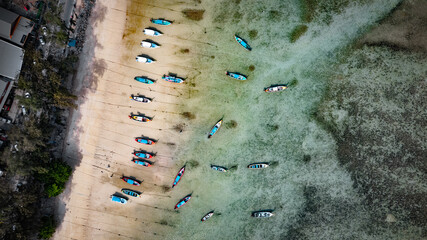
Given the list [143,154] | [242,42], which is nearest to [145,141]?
[143,154]

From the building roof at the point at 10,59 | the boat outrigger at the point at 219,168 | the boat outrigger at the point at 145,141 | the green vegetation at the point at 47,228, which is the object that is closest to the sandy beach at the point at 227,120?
the boat outrigger at the point at 219,168

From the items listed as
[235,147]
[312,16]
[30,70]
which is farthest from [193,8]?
[30,70]

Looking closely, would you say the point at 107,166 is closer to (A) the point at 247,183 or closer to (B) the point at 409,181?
(A) the point at 247,183

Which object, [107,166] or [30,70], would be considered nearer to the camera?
[30,70]

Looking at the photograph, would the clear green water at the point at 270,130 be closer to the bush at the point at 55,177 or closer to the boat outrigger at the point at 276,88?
the boat outrigger at the point at 276,88

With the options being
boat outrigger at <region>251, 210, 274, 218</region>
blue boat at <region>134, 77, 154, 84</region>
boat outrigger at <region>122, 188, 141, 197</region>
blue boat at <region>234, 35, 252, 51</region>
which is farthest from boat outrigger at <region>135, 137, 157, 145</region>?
blue boat at <region>234, 35, 252, 51</region>
